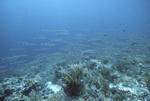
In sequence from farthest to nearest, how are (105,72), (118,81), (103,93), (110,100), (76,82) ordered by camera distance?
(105,72), (118,81), (103,93), (110,100), (76,82)

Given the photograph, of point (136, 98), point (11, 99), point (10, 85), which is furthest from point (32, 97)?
point (136, 98)

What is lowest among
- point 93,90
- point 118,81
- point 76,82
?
point 118,81

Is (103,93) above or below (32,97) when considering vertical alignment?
above

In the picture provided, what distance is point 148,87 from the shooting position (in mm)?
4020

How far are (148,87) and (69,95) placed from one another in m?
3.57

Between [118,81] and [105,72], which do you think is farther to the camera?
[105,72]

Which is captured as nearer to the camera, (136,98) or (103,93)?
(136,98)

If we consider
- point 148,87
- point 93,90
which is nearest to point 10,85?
point 93,90

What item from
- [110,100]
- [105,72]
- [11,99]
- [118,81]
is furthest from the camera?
[105,72]

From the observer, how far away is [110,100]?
3.35 m

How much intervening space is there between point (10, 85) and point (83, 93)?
4195 millimetres

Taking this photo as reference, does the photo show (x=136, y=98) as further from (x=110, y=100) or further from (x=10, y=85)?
(x=10, y=85)

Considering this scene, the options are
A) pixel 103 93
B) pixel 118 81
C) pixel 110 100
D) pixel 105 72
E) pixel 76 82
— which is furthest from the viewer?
pixel 105 72

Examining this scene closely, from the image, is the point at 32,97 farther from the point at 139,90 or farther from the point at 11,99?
the point at 139,90
